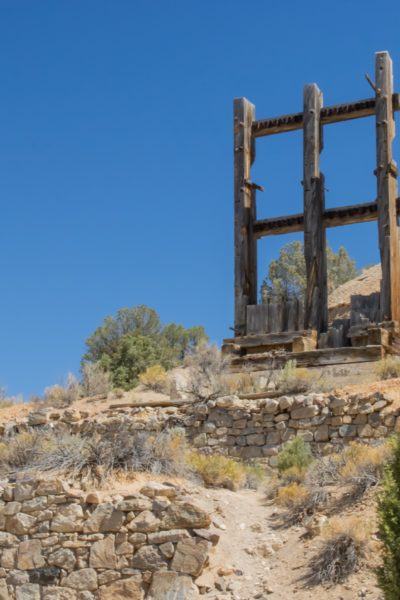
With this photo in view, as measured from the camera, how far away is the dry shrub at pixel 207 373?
1702 centimetres

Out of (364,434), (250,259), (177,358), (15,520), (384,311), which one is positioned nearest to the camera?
(15,520)

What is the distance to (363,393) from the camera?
14.9 m

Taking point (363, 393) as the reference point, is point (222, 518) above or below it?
below

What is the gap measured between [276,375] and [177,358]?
468 inches

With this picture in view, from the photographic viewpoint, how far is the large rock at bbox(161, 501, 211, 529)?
1125 centimetres

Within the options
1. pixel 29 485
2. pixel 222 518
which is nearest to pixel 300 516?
pixel 222 518

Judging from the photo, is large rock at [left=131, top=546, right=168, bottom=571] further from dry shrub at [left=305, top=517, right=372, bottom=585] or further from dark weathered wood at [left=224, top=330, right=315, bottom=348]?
dark weathered wood at [left=224, top=330, right=315, bottom=348]

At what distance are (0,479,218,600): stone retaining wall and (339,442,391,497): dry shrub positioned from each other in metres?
1.96

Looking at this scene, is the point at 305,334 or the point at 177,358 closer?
the point at 305,334

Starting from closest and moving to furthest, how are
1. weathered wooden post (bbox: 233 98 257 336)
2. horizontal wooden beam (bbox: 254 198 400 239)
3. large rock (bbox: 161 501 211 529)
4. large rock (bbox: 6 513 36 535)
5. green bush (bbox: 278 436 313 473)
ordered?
1. large rock (bbox: 161 501 211 529)
2. large rock (bbox: 6 513 36 535)
3. green bush (bbox: 278 436 313 473)
4. horizontal wooden beam (bbox: 254 198 400 239)
5. weathered wooden post (bbox: 233 98 257 336)

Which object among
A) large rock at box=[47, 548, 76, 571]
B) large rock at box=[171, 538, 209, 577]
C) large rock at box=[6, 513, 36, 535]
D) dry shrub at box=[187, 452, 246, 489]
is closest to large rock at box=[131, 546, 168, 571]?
large rock at box=[171, 538, 209, 577]

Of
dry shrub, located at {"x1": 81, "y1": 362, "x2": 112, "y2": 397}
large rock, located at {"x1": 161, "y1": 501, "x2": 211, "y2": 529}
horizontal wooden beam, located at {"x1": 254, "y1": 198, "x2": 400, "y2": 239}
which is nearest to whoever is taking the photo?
→ large rock, located at {"x1": 161, "y1": 501, "x2": 211, "y2": 529}

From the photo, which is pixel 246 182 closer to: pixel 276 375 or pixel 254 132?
pixel 254 132

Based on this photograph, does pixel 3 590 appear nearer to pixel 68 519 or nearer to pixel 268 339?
pixel 68 519
